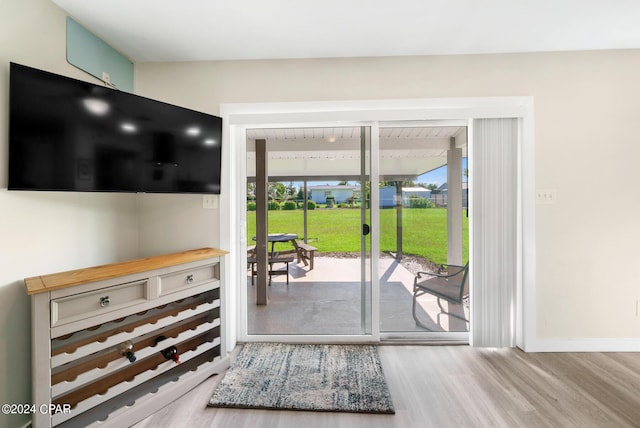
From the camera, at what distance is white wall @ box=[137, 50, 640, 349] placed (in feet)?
7.19

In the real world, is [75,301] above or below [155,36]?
below

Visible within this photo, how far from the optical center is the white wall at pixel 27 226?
1.40 metres

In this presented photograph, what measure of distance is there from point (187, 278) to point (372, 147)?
1747mm

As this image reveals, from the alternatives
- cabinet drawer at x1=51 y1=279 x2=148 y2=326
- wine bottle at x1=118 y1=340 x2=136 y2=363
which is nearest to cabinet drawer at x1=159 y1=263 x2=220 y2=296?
cabinet drawer at x1=51 y1=279 x2=148 y2=326

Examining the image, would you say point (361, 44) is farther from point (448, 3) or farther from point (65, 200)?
point (65, 200)

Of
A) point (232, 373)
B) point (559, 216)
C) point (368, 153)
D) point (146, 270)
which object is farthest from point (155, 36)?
point (559, 216)

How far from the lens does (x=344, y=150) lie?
2449 mm

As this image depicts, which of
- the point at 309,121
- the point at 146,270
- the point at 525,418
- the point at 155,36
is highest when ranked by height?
the point at 155,36

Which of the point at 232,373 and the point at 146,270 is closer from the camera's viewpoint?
the point at 146,270

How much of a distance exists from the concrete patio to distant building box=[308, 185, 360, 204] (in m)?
0.55

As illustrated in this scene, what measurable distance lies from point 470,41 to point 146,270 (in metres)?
2.73

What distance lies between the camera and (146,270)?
5.18 ft

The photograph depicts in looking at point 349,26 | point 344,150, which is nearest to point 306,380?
point 344,150

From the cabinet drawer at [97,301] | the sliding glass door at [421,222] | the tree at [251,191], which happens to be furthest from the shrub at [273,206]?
the cabinet drawer at [97,301]
